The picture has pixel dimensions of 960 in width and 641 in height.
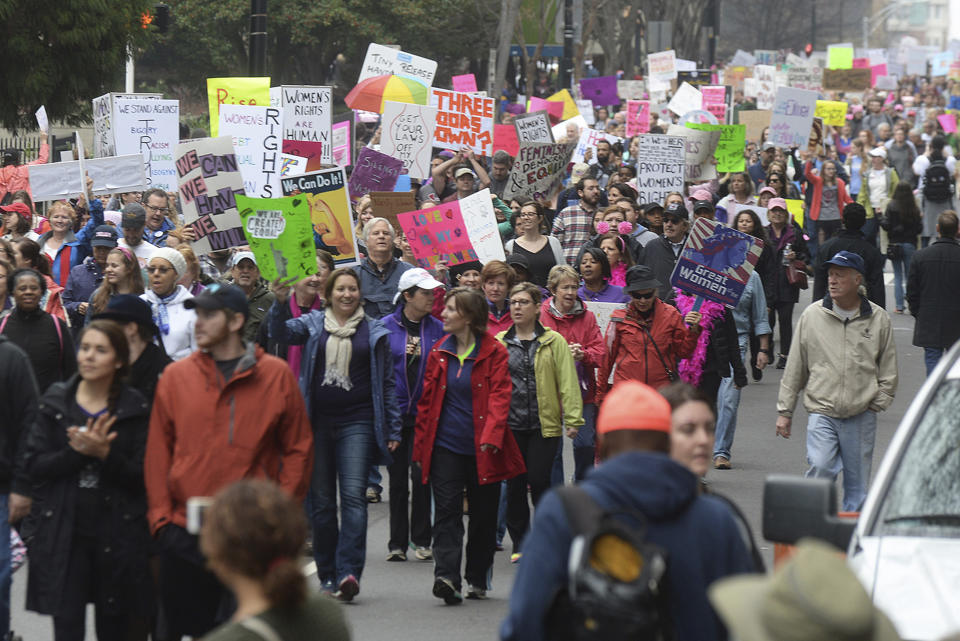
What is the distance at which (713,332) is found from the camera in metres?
11.3

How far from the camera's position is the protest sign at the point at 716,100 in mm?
28664

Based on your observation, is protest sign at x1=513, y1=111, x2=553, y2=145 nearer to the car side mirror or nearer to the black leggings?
the black leggings

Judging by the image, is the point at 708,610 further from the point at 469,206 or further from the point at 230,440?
the point at 469,206

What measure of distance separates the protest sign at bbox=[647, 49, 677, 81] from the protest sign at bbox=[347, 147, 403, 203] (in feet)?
61.8

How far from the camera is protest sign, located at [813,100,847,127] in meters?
30.5

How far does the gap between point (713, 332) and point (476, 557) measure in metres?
3.45

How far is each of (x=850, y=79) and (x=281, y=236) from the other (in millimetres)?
35419

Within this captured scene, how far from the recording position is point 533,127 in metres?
20.9

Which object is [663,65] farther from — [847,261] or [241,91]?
[847,261]

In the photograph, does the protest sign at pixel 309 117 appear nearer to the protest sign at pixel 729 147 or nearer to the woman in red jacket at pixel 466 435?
the protest sign at pixel 729 147

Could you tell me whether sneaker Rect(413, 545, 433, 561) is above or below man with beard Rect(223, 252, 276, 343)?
below

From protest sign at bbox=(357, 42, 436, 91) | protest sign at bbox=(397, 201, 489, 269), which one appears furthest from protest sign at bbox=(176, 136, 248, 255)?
protest sign at bbox=(357, 42, 436, 91)

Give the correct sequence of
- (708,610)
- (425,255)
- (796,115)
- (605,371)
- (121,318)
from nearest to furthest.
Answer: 1. (708,610)
2. (121,318)
3. (605,371)
4. (425,255)
5. (796,115)

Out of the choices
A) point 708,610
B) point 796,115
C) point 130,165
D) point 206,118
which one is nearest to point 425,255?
point 130,165
